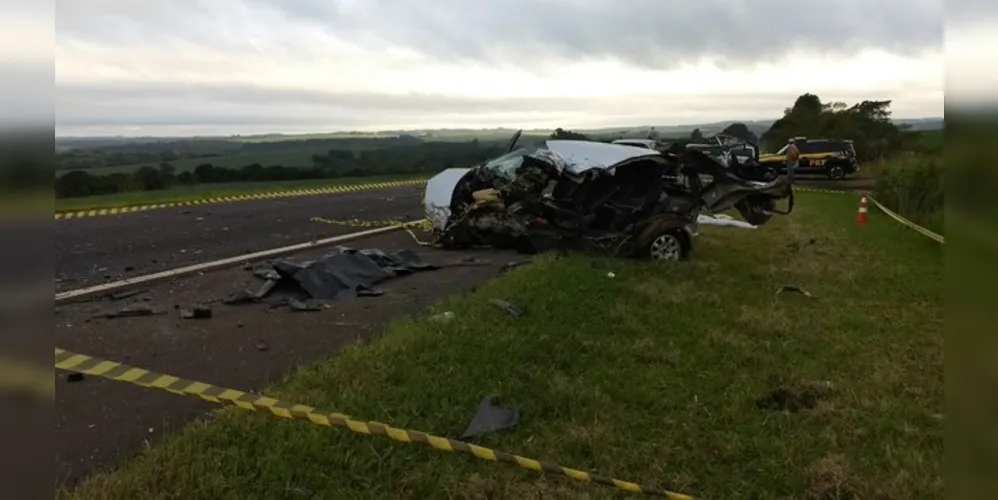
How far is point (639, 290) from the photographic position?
7.79m

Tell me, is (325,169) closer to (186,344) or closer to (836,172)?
(836,172)

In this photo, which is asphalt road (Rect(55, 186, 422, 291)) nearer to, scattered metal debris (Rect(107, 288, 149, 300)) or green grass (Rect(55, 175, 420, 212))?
scattered metal debris (Rect(107, 288, 149, 300))

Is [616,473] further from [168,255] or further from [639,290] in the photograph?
[168,255]

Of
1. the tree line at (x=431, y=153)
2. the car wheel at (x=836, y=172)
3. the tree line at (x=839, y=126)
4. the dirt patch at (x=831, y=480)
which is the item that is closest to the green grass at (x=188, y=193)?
the tree line at (x=431, y=153)

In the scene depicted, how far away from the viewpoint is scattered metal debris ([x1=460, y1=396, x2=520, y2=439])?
4.12 m

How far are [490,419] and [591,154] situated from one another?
20.6 ft

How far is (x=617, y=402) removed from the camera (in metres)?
4.62

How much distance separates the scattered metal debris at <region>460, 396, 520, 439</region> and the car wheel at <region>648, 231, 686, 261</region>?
220 inches

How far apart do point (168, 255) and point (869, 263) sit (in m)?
9.11

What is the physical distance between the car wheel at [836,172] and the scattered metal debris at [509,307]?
31.2 meters

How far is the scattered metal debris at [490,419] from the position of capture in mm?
4117

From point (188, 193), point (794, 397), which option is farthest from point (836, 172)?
point (794, 397)

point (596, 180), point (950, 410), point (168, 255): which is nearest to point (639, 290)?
point (596, 180)

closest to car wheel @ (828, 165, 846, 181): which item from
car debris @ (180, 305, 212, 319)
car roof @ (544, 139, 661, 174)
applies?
car roof @ (544, 139, 661, 174)
